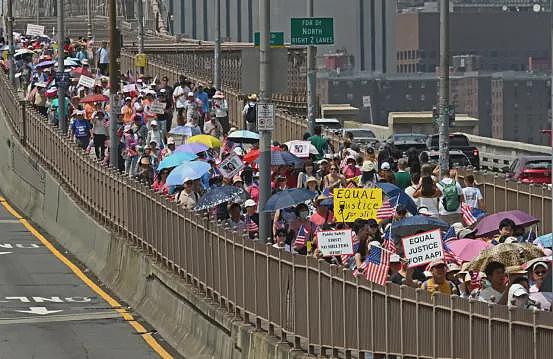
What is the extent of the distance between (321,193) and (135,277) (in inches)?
184

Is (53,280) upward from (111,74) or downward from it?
downward

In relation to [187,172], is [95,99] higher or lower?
higher

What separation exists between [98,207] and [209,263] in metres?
11.8

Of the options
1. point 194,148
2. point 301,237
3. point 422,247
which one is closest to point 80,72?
point 194,148

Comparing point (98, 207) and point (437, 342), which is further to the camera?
point (98, 207)

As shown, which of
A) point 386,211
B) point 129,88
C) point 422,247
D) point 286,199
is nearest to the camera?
point 422,247

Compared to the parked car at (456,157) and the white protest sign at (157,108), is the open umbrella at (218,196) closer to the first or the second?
the white protest sign at (157,108)

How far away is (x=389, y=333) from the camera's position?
1823cm

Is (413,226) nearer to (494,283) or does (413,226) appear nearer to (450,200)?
(494,283)

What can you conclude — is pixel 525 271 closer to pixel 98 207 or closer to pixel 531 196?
pixel 531 196

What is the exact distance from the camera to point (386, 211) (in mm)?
24688

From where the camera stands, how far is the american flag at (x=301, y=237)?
78.9 ft

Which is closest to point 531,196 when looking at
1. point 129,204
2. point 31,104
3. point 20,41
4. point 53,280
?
point 129,204

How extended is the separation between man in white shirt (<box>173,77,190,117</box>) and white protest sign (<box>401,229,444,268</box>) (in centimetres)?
2420
